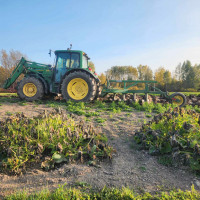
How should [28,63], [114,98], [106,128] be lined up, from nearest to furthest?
1. [106,128]
2. [114,98]
3. [28,63]

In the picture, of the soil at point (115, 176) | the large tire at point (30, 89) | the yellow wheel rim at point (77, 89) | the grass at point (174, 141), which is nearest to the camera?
the soil at point (115, 176)

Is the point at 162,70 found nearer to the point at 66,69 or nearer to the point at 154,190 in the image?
the point at 66,69

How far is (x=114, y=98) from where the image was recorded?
25.9ft

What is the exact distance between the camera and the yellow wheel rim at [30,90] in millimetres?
7977

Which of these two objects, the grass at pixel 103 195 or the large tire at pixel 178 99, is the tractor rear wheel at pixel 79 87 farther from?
the grass at pixel 103 195

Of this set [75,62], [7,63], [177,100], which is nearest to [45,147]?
[75,62]

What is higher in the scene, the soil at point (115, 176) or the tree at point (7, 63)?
the tree at point (7, 63)

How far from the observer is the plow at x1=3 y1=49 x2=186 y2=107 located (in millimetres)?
7436

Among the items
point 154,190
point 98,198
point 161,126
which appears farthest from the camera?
point 161,126

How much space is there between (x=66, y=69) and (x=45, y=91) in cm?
152

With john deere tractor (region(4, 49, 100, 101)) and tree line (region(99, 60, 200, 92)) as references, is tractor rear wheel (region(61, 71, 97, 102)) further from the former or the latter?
tree line (region(99, 60, 200, 92))

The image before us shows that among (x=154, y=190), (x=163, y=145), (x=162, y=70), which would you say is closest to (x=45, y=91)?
(x=163, y=145)

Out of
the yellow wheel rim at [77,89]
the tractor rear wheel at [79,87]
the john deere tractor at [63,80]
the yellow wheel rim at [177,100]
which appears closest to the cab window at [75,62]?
the john deere tractor at [63,80]

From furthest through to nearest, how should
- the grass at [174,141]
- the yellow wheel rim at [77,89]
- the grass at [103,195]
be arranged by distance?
the yellow wheel rim at [77,89]
the grass at [174,141]
the grass at [103,195]
